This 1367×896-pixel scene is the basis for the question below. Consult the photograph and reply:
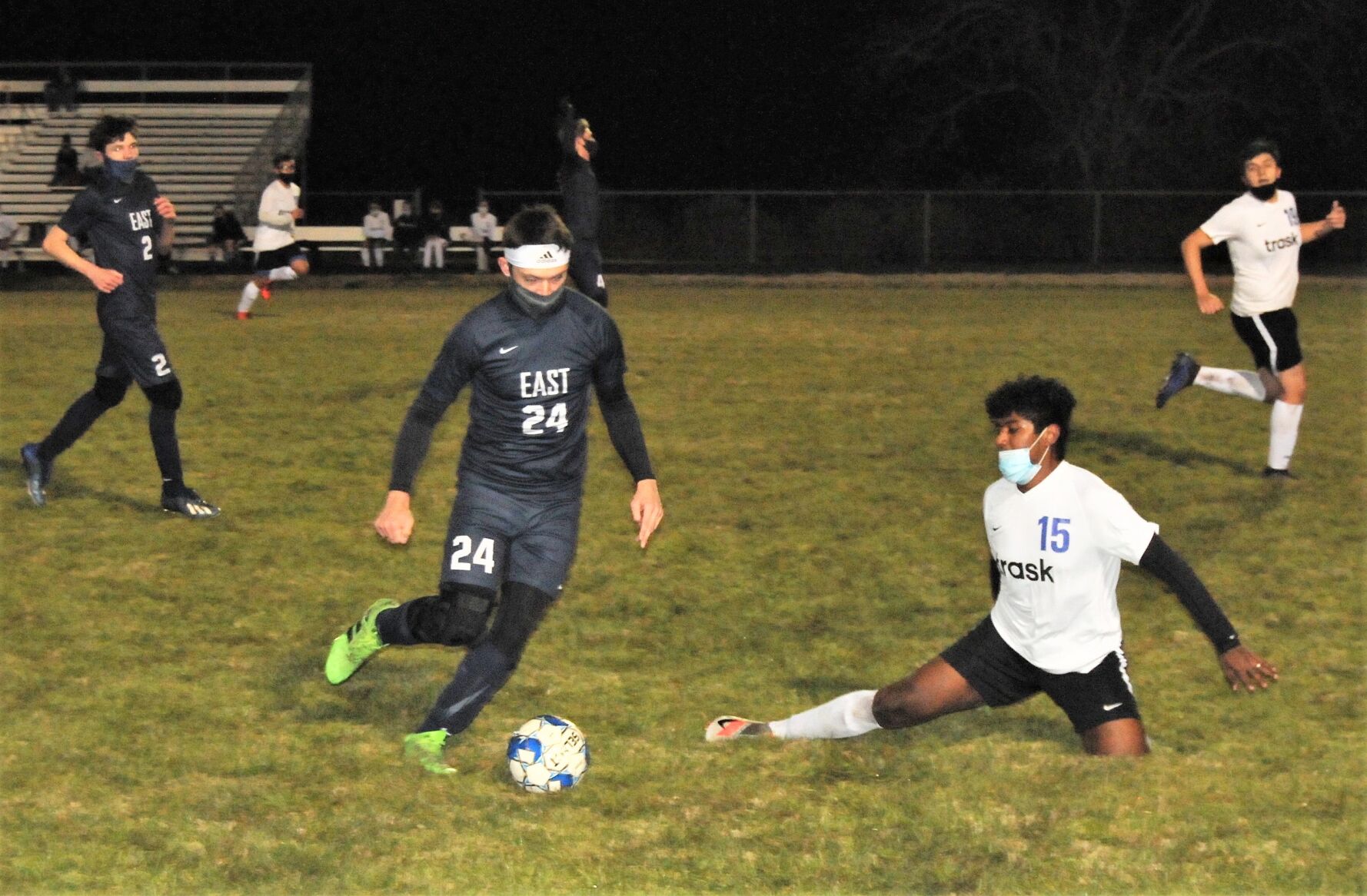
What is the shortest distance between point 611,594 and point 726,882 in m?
3.65

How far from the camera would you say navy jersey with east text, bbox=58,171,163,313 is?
964cm

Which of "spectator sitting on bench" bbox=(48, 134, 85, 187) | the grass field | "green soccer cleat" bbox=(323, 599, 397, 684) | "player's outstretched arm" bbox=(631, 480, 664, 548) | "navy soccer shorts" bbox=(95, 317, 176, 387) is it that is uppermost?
"spectator sitting on bench" bbox=(48, 134, 85, 187)

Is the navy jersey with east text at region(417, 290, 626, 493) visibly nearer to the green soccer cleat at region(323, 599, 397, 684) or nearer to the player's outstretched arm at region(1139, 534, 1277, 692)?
the green soccer cleat at region(323, 599, 397, 684)

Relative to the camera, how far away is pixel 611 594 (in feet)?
28.7

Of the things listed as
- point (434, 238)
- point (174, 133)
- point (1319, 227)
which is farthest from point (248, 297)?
point (174, 133)

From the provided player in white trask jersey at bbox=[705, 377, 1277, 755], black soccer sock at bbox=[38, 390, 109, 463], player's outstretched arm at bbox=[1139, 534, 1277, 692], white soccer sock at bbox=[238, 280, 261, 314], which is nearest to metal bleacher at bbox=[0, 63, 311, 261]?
white soccer sock at bbox=[238, 280, 261, 314]

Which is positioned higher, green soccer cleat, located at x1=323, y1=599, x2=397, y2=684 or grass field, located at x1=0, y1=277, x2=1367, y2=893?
green soccer cleat, located at x1=323, y1=599, x2=397, y2=684

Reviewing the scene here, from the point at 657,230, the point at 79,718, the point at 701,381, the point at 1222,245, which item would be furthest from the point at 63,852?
the point at 1222,245

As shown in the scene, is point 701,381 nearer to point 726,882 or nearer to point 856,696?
point 856,696

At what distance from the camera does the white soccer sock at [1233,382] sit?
11.5 m

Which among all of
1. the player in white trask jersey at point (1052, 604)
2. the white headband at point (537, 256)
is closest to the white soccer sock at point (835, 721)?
the player in white trask jersey at point (1052, 604)

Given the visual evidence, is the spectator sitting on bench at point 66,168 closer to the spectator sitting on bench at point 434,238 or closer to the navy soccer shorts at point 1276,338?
the spectator sitting on bench at point 434,238

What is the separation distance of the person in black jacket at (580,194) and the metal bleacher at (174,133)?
68.7ft

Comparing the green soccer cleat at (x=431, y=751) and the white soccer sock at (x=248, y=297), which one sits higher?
the white soccer sock at (x=248, y=297)
